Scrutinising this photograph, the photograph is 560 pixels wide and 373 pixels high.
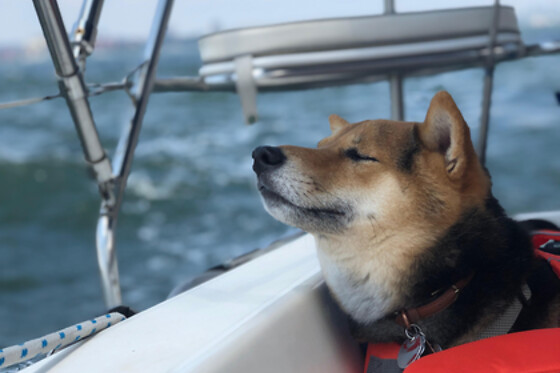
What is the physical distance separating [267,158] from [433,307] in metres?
0.41

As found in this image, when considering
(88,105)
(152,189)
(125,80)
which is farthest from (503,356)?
(152,189)

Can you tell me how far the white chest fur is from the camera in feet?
3.30

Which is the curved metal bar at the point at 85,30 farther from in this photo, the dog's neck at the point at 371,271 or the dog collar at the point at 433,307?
the dog collar at the point at 433,307

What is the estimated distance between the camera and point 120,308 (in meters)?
0.97

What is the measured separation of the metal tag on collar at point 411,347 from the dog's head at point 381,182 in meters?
0.19

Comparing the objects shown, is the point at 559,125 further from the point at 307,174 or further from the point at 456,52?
the point at 307,174

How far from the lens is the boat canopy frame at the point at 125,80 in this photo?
1.23 m

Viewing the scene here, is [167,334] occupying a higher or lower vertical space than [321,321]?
higher

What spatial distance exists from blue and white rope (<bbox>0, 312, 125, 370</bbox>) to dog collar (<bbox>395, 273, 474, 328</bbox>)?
19.7 inches

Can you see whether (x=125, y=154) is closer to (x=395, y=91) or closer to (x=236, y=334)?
(x=236, y=334)

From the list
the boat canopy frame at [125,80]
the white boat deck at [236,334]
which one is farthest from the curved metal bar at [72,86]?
the white boat deck at [236,334]

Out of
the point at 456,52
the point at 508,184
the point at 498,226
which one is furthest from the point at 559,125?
the point at 498,226

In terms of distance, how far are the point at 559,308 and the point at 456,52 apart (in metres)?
0.87

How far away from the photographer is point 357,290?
1032 millimetres
